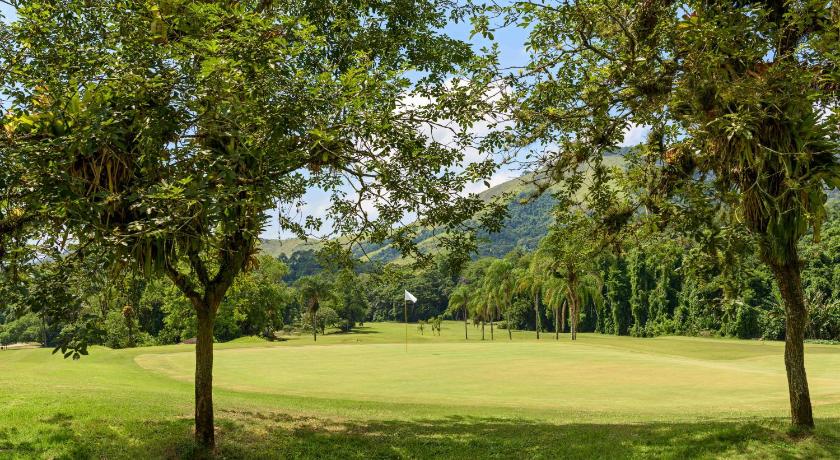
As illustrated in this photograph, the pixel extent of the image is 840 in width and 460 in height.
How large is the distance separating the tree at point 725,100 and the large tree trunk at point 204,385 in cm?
779

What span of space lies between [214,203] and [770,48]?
8.49 metres

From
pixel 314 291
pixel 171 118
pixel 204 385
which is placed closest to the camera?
pixel 171 118

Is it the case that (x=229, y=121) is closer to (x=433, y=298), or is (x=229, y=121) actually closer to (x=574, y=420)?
(x=574, y=420)

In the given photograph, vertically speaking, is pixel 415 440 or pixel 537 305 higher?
pixel 537 305

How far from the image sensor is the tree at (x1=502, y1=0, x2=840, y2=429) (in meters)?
8.94

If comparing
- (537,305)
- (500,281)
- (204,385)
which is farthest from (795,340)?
(537,305)

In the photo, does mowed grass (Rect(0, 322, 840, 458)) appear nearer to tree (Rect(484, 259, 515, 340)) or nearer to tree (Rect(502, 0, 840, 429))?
tree (Rect(502, 0, 840, 429))

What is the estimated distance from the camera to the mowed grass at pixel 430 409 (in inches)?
454

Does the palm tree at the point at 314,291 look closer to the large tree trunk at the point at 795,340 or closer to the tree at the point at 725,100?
the tree at the point at 725,100

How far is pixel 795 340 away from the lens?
11078 mm

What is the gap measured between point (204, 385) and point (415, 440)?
460 cm

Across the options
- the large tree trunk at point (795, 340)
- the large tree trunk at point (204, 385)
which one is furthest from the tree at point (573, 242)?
the large tree trunk at point (204, 385)

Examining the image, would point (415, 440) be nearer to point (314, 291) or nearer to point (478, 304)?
point (314, 291)

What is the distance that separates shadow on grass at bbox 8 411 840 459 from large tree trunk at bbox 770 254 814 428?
1.28 ft
